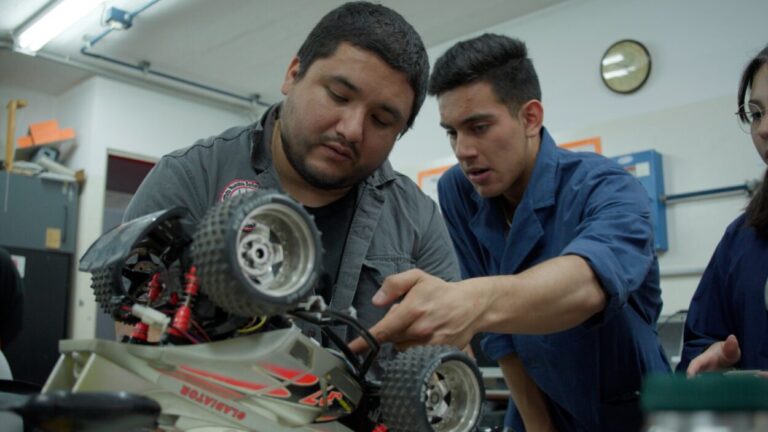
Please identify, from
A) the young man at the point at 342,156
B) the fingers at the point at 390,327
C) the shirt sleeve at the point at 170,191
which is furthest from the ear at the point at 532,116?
the fingers at the point at 390,327

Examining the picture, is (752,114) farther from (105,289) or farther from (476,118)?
(105,289)

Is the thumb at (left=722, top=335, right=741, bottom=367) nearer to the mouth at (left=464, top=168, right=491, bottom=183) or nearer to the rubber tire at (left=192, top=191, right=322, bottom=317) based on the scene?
the mouth at (left=464, top=168, right=491, bottom=183)

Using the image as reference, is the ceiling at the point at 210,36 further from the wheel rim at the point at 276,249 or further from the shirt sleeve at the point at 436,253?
the wheel rim at the point at 276,249

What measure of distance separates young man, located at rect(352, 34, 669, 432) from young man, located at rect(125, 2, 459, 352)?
29cm

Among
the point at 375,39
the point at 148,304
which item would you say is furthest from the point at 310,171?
the point at 148,304

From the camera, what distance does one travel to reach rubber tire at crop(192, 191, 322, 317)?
803 millimetres

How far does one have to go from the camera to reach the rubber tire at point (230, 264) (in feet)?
2.63

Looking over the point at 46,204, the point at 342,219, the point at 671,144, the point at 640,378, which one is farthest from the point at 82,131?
the point at 640,378

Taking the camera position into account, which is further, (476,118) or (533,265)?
(476,118)

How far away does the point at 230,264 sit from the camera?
80cm

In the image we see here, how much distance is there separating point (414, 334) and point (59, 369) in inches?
19.2

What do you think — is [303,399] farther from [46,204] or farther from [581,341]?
[46,204]

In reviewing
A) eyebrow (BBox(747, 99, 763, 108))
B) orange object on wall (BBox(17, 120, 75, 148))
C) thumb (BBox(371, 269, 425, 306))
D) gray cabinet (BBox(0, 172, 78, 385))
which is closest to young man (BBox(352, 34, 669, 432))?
thumb (BBox(371, 269, 425, 306))

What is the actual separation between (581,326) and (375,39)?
71 cm
